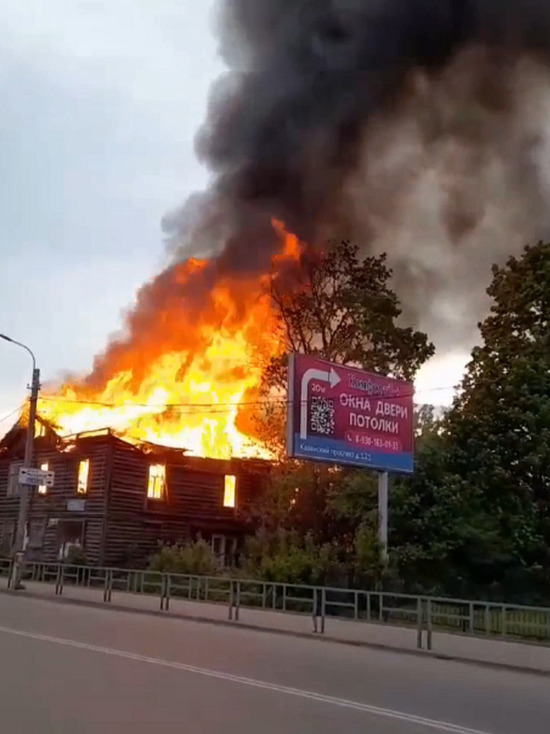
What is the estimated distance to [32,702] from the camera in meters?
6.88

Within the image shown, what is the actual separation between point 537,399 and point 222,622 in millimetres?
14439

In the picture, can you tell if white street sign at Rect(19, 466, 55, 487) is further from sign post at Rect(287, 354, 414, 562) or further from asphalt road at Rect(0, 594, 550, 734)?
asphalt road at Rect(0, 594, 550, 734)

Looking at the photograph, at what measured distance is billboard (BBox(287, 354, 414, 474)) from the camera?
2172 cm

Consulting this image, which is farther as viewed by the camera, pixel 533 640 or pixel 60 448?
pixel 60 448

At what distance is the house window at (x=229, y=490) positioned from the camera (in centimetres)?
3675

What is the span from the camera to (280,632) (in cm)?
1520

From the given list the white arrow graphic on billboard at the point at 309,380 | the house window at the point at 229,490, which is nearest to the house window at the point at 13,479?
the house window at the point at 229,490

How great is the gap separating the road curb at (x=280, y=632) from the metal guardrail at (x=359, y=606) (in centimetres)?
46

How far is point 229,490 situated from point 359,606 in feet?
65.9

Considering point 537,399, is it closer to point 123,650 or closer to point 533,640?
point 533,640

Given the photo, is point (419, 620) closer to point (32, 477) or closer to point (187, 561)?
point (32, 477)

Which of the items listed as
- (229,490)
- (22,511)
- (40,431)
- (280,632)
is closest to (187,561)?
(22,511)

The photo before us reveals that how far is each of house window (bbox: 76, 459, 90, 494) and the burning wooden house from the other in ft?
0.13

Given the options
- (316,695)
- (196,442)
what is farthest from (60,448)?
(316,695)
